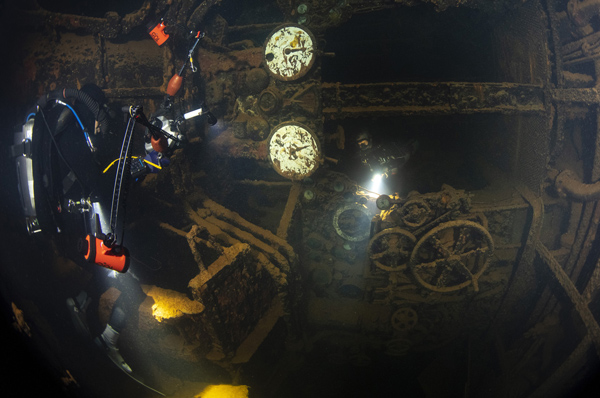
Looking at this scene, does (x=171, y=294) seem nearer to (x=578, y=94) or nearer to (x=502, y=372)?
(x=502, y=372)

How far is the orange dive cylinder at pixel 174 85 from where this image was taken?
1.70 metres

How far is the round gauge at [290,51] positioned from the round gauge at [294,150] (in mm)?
333

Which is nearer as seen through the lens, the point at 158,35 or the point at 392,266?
the point at 158,35

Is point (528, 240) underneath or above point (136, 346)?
above

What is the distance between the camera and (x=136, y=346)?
2.01 meters

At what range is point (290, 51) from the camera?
157cm

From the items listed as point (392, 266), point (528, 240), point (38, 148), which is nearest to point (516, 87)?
point (528, 240)

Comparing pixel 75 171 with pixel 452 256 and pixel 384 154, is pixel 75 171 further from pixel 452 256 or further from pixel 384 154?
pixel 452 256

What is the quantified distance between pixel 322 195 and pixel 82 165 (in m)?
1.70

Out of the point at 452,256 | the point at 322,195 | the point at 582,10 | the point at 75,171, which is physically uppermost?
the point at 582,10

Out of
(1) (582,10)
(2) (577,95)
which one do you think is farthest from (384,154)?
(1) (582,10)

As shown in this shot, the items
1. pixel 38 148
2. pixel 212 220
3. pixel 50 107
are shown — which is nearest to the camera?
pixel 38 148

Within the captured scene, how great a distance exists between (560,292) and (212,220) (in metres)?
2.75

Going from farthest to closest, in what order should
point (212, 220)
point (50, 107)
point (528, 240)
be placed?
point (212, 220), point (528, 240), point (50, 107)
